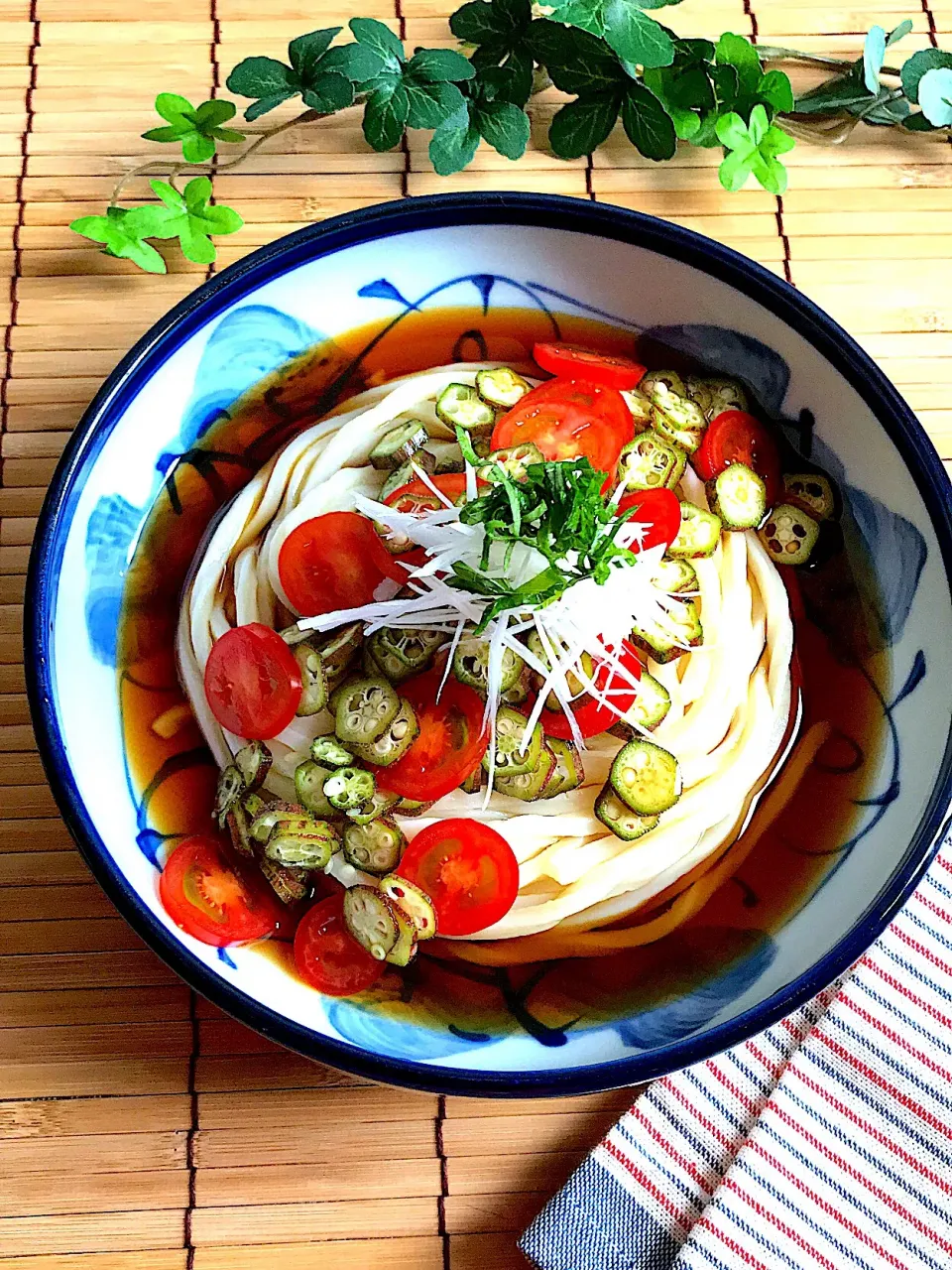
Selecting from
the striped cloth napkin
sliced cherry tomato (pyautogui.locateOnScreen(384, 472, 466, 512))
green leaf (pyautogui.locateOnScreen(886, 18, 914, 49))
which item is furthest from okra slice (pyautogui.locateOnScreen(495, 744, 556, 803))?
green leaf (pyautogui.locateOnScreen(886, 18, 914, 49))

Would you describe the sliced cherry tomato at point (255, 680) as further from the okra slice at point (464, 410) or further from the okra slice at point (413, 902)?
the okra slice at point (464, 410)

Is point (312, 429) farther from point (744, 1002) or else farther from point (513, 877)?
point (744, 1002)

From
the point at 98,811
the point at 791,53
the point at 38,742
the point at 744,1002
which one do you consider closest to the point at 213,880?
the point at 98,811

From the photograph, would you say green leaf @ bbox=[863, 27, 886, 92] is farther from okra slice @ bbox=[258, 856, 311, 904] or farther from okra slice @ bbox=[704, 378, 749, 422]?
okra slice @ bbox=[258, 856, 311, 904]

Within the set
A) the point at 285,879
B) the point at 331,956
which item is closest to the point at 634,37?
the point at 285,879

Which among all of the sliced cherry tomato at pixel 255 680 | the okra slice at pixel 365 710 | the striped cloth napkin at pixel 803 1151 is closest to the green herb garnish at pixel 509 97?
the sliced cherry tomato at pixel 255 680

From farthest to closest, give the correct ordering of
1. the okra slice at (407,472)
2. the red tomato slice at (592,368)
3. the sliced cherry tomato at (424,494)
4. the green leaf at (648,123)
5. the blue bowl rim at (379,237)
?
the green leaf at (648,123)
the red tomato slice at (592,368)
the okra slice at (407,472)
the sliced cherry tomato at (424,494)
the blue bowl rim at (379,237)

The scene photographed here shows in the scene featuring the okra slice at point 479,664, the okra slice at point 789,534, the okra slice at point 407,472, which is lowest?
the okra slice at point 479,664

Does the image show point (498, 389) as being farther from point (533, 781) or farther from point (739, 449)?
point (533, 781)
